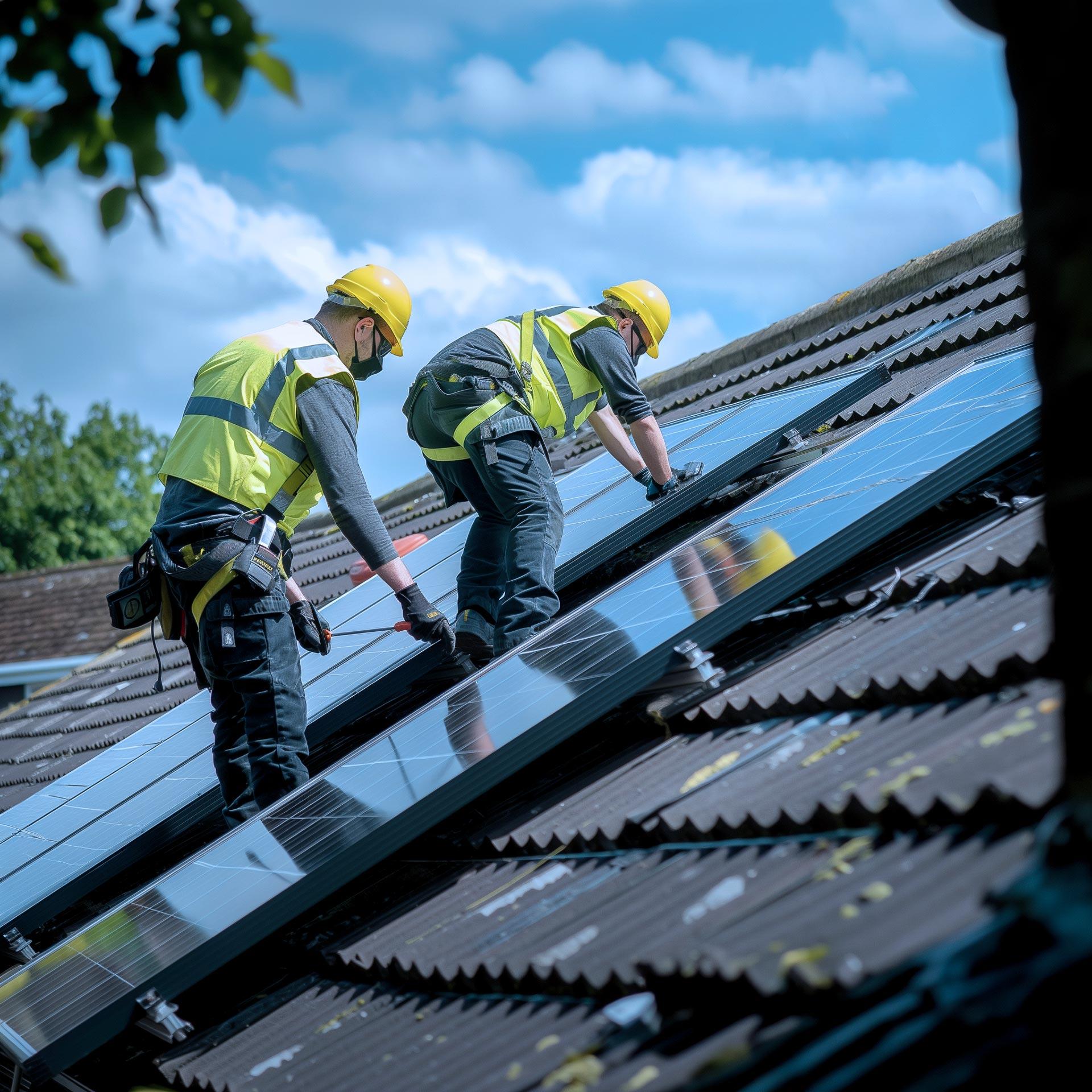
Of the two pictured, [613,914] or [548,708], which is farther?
[548,708]

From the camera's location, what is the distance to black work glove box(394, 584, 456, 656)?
4.41 m

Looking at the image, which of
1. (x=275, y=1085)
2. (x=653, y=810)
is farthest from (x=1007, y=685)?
(x=275, y=1085)

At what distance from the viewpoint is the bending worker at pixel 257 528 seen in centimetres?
417

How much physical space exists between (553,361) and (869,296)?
11.8ft

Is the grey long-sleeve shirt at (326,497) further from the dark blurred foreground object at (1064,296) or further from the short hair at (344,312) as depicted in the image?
the dark blurred foreground object at (1064,296)

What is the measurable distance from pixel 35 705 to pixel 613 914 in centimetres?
924

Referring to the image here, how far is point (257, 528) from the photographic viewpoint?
4.27 metres

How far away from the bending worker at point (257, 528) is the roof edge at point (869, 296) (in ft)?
13.9

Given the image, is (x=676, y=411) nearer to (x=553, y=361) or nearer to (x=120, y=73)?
(x=553, y=361)

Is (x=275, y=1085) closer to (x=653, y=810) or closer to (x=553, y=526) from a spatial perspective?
(x=653, y=810)

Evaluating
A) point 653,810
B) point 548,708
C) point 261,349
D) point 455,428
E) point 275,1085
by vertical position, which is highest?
point 261,349

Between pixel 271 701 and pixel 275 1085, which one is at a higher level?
pixel 271 701

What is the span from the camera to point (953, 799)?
2.12m

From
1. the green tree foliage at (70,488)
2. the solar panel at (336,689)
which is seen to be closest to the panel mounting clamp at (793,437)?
the solar panel at (336,689)
